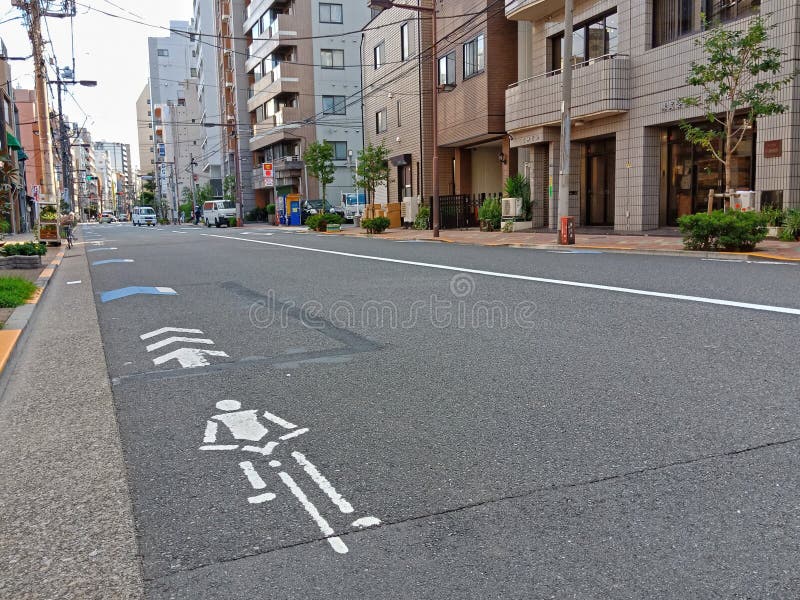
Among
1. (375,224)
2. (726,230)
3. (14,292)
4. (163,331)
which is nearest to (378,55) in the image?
(375,224)

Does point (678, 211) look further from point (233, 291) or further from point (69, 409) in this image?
point (69, 409)

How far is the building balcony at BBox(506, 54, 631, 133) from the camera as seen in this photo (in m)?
22.2

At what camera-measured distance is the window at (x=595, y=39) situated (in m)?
23.4

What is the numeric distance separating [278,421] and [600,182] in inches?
947

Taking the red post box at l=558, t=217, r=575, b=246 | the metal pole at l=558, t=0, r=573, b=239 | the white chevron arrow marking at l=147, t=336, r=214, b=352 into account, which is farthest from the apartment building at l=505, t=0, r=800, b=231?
the white chevron arrow marking at l=147, t=336, r=214, b=352

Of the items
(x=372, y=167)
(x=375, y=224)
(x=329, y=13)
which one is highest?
(x=329, y=13)

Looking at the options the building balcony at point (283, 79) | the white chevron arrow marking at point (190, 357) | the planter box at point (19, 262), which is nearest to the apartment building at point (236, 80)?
the building balcony at point (283, 79)

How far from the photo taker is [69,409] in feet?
15.9

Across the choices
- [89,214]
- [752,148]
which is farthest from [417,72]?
[89,214]

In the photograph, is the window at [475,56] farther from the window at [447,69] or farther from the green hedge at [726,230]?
the green hedge at [726,230]

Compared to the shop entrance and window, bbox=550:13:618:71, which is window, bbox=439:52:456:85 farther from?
the shop entrance

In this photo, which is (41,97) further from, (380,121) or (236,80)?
(236,80)

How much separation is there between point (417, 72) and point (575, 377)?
3271 centimetres

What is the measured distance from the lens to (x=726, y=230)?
14.4m
